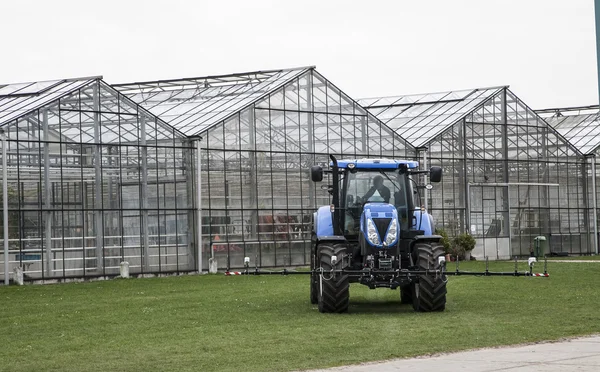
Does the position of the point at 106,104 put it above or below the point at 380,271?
above

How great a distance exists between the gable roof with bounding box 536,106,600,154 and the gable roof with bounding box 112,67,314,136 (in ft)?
58.6

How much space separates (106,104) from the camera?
36.5 metres

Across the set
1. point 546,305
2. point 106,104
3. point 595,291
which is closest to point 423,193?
point 106,104

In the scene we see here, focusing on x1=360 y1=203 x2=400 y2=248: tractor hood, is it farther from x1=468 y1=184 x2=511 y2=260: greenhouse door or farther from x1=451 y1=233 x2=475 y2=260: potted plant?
x1=468 y1=184 x2=511 y2=260: greenhouse door

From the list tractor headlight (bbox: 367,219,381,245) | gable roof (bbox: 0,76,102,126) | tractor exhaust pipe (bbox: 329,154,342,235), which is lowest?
tractor headlight (bbox: 367,219,381,245)

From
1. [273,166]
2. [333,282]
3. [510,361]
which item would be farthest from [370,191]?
[273,166]

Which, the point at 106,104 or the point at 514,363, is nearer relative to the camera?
the point at 514,363

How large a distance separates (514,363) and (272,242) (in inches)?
1072

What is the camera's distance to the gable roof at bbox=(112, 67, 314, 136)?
39.9 m

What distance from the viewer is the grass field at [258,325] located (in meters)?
14.9

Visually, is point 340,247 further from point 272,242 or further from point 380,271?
point 272,242

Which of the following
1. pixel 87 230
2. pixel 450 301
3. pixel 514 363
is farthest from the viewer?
pixel 87 230

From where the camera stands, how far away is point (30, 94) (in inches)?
1451

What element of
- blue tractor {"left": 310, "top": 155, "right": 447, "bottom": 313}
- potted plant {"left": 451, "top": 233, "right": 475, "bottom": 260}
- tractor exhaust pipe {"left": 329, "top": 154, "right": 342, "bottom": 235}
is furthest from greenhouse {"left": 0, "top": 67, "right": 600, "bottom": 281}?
tractor exhaust pipe {"left": 329, "top": 154, "right": 342, "bottom": 235}
